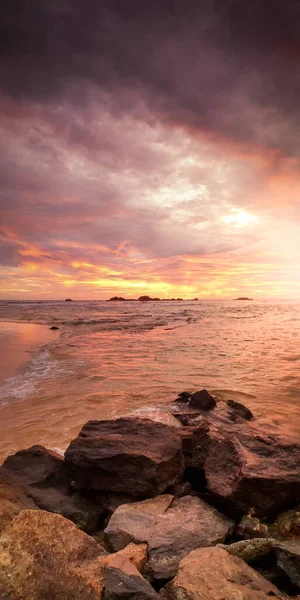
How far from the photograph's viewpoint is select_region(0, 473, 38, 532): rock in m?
3.54

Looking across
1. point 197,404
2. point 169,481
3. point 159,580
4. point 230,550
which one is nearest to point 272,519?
point 230,550

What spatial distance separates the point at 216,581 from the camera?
281 centimetres

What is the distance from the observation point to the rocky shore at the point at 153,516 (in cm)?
277

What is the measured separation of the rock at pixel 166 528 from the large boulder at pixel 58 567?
1.41 ft

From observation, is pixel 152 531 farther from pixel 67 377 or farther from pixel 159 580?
pixel 67 377

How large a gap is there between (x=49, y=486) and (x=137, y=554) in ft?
6.07

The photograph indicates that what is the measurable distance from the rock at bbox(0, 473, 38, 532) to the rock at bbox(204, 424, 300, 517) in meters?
2.29

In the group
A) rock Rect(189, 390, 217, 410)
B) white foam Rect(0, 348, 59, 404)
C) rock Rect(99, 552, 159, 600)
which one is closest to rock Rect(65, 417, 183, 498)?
rock Rect(99, 552, 159, 600)

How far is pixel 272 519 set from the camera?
158 inches

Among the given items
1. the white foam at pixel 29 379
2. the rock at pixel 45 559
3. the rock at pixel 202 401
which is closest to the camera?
the rock at pixel 45 559

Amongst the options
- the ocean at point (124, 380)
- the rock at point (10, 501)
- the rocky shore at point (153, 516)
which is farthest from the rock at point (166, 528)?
the ocean at point (124, 380)

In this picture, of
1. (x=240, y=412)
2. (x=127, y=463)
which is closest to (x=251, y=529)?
(x=127, y=463)

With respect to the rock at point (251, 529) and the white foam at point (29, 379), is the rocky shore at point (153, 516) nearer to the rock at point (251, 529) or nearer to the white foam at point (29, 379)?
the rock at point (251, 529)

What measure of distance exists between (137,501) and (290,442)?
2.43 meters
